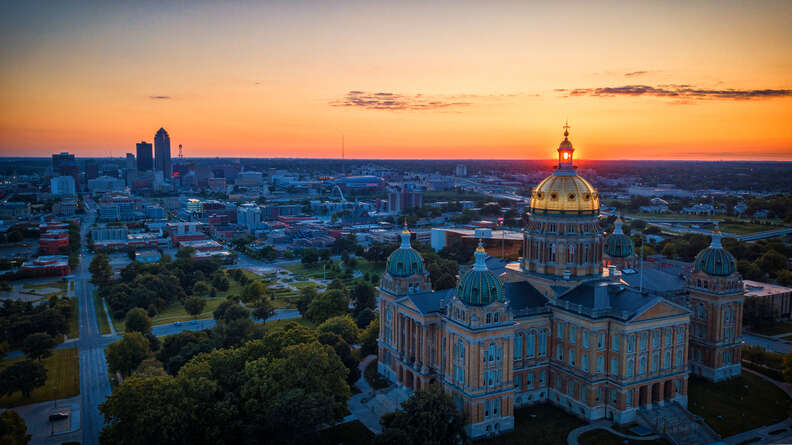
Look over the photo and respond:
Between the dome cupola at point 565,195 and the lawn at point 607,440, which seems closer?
the lawn at point 607,440

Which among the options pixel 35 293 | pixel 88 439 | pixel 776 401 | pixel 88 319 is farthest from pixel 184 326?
pixel 776 401

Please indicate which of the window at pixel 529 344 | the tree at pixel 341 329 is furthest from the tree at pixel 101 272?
the window at pixel 529 344

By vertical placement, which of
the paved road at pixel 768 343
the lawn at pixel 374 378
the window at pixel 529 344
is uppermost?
the window at pixel 529 344

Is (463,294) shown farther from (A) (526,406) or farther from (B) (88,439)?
(B) (88,439)

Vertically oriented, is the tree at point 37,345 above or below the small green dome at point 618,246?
below

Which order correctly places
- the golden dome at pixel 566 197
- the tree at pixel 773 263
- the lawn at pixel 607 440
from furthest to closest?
1. the tree at pixel 773 263
2. the golden dome at pixel 566 197
3. the lawn at pixel 607 440

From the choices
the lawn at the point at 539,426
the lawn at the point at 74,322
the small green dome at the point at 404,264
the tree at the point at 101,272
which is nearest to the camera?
the lawn at the point at 539,426

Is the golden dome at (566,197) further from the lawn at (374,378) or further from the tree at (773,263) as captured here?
the tree at (773,263)

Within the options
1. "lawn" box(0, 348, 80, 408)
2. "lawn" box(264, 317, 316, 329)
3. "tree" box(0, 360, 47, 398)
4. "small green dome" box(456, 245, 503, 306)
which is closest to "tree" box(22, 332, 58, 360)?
"lawn" box(0, 348, 80, 408)
